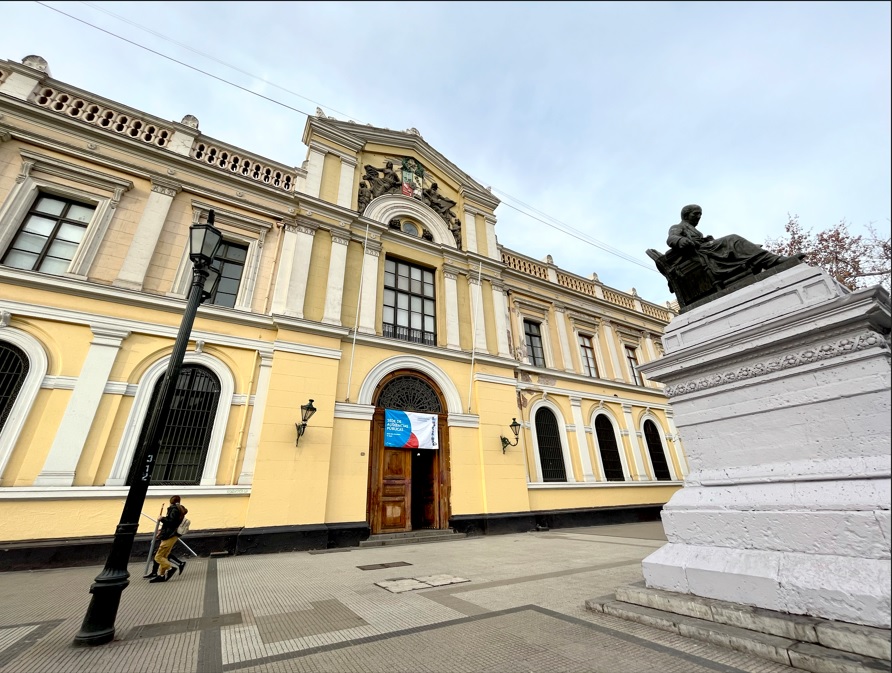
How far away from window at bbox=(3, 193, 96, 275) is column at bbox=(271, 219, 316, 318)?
469cm

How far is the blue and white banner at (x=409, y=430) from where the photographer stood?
11156 mm

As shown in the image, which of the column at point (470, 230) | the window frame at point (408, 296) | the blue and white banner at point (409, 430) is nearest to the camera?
the blue and white banner at point (409, 430)

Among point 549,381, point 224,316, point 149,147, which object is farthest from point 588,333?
point 149,147

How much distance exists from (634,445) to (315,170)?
17.2 meters

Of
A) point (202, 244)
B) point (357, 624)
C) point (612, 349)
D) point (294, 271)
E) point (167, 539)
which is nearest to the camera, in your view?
point (357, 624)

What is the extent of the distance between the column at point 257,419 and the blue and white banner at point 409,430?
11.3ft

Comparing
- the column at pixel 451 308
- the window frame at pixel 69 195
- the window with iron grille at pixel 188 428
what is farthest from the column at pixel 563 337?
the window frame at pixel 69 195

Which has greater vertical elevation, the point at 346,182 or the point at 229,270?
the point at 346,182

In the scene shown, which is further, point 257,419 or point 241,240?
point 241,240

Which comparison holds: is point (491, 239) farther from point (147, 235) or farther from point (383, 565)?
point (383, 565)

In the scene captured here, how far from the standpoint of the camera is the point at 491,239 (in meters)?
16.5

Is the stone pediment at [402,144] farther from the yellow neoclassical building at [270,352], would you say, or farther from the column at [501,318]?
the column at [501,318]

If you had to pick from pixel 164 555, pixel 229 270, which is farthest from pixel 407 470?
pixel 229 270

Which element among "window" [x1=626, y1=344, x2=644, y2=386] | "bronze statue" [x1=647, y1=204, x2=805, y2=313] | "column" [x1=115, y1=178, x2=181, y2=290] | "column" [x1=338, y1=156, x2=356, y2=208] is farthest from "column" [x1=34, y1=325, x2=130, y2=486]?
"window" [x1=626, y1=344, x2=644, y2=386]
